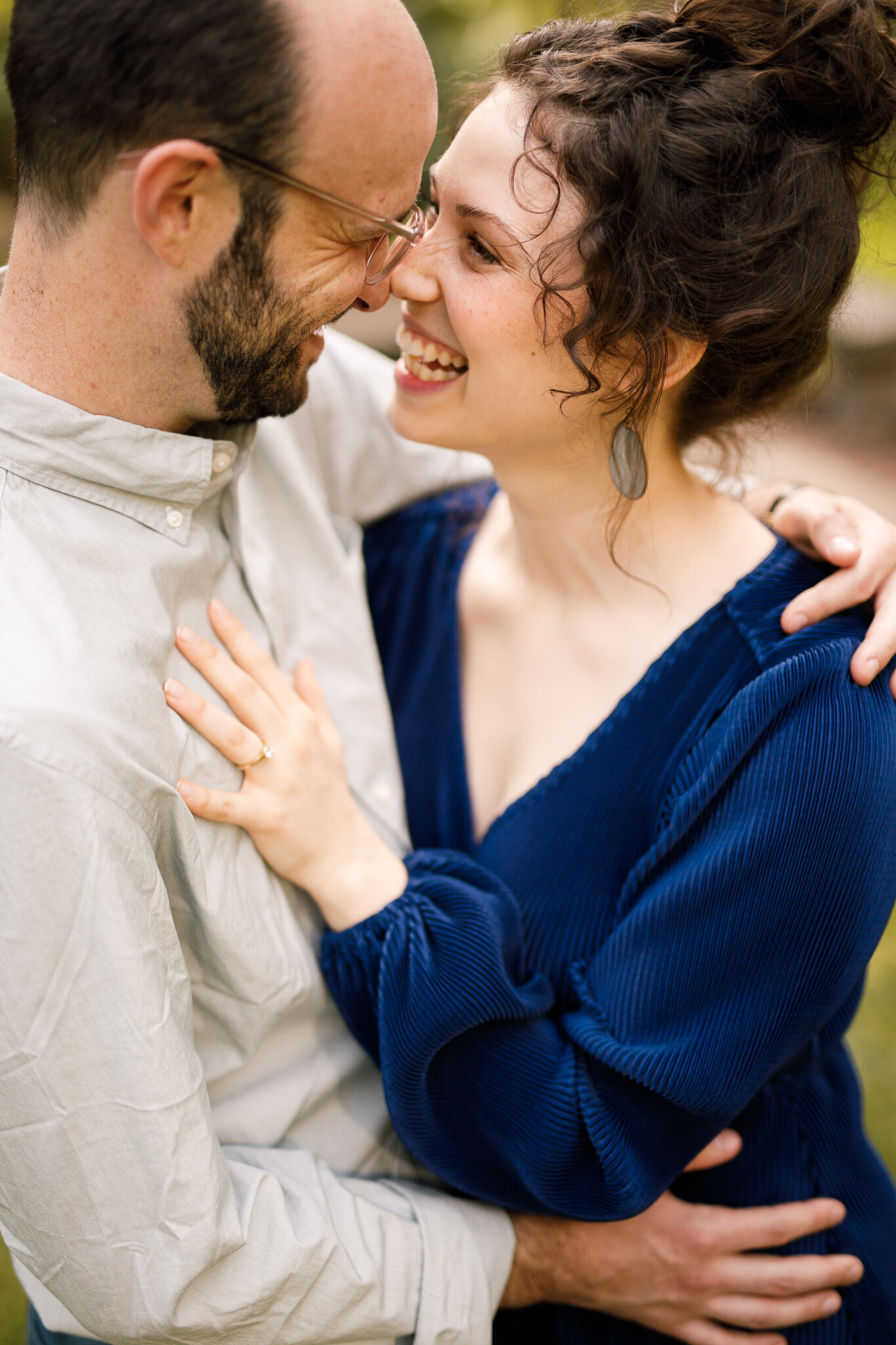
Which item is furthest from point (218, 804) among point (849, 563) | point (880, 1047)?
point (880, 1047)

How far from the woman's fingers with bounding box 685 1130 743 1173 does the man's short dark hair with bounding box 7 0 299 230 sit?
165 centimetres

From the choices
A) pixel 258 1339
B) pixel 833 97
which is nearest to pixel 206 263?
pixel 833 97

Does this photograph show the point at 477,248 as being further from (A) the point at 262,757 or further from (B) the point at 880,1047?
(B) the point at 880,1047

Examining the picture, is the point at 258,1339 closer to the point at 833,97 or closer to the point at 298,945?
the point at 298,945

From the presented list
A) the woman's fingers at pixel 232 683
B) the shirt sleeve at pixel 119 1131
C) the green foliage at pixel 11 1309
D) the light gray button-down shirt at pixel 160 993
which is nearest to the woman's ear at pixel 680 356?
the light gray button-down shirt at pixel 160 993

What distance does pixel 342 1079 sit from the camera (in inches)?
68.1

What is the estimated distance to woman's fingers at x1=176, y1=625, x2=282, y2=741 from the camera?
151cm

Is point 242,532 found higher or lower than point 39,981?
higher

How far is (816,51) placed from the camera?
1623 mm

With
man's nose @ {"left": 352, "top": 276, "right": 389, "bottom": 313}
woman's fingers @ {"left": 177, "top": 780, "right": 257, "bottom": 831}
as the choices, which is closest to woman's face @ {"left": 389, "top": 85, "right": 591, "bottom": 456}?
man's nose @ {"left": 352, "top": 276, "right": 389, "bottom": 313}

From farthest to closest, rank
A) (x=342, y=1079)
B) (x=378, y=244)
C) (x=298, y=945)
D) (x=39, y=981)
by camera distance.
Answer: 1. (x=342, y=1079)
2. (x=298, y=945)
3. (x=378, y=244)
4. (x=39, y=981)

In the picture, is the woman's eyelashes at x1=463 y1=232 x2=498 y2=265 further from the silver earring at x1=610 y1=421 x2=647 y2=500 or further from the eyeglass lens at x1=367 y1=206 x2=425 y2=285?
the silver earring at x1=610 y1=421 x2=647 y2=500

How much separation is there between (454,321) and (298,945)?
1.04 meters

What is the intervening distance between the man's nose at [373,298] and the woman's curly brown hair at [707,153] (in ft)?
0.82
